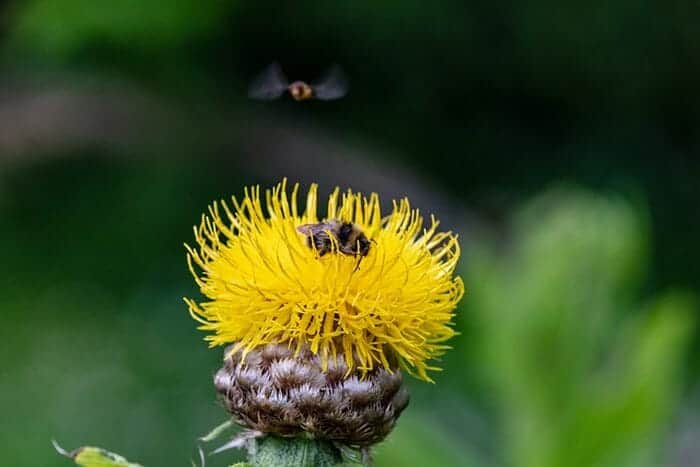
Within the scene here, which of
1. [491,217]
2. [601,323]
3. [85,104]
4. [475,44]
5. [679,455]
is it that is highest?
[475,44]

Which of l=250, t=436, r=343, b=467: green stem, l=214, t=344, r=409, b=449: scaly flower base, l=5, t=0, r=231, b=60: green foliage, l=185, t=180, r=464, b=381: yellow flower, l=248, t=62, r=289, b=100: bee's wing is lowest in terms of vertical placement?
l=250, t=436, r=343, b=467: green stem

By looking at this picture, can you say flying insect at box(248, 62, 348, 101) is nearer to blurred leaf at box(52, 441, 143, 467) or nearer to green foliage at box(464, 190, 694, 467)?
green foliage at box(464, 190, 694, 467)

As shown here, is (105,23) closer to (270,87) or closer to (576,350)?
(270,87)

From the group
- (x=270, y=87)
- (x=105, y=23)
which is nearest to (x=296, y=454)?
(x=270, y=87)

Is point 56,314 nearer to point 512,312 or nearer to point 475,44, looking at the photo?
point 475,44

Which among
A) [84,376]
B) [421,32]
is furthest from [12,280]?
[421,32]

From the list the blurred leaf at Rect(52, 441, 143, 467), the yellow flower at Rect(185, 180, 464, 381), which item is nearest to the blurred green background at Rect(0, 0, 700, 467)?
the yellow flower at Rect(185, 180, 464, 381)
